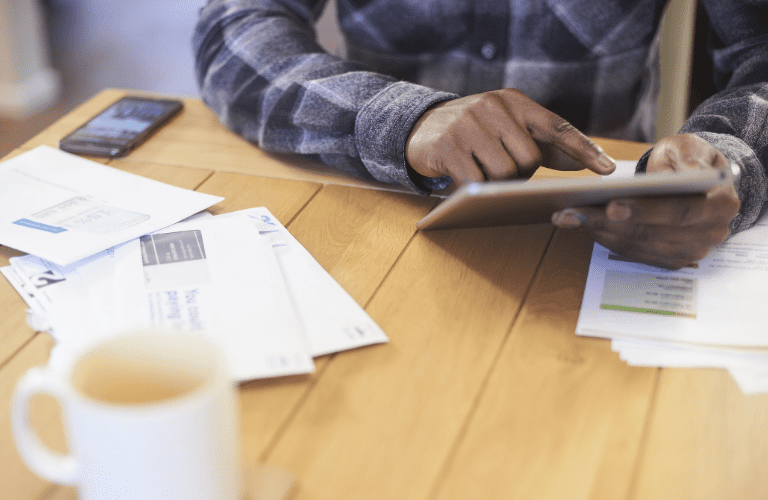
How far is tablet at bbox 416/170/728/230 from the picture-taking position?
504 millimetres

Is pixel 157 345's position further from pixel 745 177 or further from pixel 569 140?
pixel 745 177

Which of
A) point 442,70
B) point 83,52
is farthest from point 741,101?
point 83,52

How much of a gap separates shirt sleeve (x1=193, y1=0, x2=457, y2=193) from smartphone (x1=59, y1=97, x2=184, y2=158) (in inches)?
2.8

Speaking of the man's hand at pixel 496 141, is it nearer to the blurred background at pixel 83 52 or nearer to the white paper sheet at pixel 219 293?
the white paper sheet at pixel 219 293

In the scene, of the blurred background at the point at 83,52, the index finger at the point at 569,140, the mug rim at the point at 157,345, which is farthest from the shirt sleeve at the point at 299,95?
the blurred background at the point at 83,52

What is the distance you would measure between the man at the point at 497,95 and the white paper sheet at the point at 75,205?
0.60ft

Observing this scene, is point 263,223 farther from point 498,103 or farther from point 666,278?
point 666,278

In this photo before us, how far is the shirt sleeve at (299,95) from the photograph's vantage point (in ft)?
2.50

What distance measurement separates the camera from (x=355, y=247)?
662 mm

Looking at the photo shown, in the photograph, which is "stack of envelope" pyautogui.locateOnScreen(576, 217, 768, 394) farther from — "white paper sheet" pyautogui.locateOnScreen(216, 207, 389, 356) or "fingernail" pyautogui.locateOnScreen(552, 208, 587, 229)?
"white paper sheet" pyautogui.locateOnScreen(216, 207, 389, 356)

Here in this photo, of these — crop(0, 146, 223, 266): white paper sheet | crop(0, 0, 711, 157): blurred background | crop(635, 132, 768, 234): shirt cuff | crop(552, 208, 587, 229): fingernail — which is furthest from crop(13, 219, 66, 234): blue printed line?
crop(0, 0, 711, 157): blurred background

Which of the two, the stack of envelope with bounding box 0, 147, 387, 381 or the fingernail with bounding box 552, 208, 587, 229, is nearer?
the stack of envelope with bounding box 0, 147, 387, 381

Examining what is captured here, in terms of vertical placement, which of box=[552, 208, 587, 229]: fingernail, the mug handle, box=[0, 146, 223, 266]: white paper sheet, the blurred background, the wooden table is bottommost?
the blurred background

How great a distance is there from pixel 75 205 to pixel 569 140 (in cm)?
53
